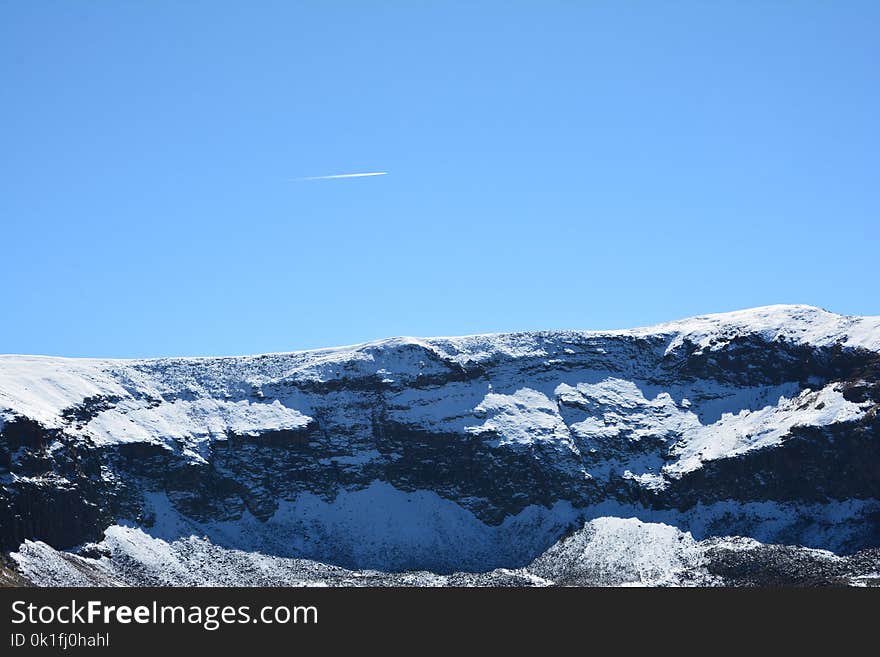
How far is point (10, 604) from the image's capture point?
11150 centimetres

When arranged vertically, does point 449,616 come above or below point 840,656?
above

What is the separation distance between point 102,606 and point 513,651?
32.7 m

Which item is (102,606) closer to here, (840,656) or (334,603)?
(334,603)

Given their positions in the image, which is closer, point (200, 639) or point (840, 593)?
point (200, 639)

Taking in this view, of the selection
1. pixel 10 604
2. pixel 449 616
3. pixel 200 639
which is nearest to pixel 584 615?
pixel 449 616

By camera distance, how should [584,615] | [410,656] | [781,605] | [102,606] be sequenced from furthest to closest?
[781,605] < [584,615] < [102,606] < [410,656]

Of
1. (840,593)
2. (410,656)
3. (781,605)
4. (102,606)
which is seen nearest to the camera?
(410,656)

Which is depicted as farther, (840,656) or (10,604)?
(10,604)

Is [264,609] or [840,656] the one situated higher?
[264,609]

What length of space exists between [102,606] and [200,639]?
415 inches

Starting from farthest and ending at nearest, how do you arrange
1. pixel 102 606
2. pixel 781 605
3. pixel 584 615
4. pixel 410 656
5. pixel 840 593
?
pixel 840 593, pixel 781 605, pixel 584 615, pixel 102 606, pixel 410 656

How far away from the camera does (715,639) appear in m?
108

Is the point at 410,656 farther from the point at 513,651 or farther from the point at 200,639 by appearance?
the point at 200,639

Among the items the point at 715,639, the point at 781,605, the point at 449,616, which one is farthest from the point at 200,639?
the point at 781,605
